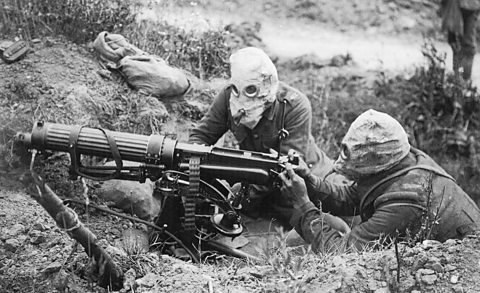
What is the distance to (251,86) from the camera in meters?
5.78

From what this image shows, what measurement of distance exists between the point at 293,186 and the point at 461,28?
625 cm

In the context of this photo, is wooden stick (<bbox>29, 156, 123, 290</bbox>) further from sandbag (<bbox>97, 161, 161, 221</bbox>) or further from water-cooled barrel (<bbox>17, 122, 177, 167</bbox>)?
sandbag (<bbox>97, 161, 161, 221</bbox>)

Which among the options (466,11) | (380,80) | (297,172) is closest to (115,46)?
(297,172)

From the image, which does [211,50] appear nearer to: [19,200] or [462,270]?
[19,200]

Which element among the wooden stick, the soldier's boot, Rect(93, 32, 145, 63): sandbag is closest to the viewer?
the wooden stick

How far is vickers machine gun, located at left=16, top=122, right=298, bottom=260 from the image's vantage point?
488 centimetres

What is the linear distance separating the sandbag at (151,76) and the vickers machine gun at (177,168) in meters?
2.23

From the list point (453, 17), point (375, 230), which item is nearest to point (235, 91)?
point (375, 230)

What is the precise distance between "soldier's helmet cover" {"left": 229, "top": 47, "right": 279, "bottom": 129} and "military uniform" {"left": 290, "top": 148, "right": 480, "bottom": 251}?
3.04ft

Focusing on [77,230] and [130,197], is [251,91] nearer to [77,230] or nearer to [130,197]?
[130,197]

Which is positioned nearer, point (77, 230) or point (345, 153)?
point (77, 230)

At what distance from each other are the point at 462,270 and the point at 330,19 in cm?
1014

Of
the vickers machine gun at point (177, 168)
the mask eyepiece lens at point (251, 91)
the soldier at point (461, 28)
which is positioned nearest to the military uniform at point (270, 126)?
the mask eyepiece lens at point (251, 91)

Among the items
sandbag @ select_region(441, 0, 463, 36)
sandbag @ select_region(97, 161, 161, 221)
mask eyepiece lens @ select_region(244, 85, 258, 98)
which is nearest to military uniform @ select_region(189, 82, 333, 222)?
mask eyepiece lens @ select_region(244, 85, 258, 98)
